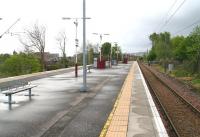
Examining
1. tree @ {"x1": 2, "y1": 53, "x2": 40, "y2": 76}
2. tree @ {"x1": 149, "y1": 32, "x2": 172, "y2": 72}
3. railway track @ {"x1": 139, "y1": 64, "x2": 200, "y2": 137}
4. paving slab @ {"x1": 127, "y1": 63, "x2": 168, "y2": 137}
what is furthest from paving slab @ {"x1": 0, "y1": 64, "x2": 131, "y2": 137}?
tree @ {"x1": 2, "y1": 53, "x2": 40, "y2": 76}

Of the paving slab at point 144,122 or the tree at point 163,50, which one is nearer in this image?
the paving slab at point 144,122

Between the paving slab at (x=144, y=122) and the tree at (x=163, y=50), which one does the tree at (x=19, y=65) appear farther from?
the paving slab at (x=144, y=122)

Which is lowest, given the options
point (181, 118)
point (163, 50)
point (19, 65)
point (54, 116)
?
point (181, 118)

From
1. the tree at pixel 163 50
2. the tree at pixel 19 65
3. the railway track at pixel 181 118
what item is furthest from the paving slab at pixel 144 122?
the tree at pixel 19 65

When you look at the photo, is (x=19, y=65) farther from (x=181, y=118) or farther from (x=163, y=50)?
(x=181, y=118)

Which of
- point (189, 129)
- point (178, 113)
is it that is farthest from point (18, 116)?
point (178, 113)

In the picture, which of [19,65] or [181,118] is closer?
[181,118]

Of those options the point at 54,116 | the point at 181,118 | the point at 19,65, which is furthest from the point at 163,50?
the point at 54,116

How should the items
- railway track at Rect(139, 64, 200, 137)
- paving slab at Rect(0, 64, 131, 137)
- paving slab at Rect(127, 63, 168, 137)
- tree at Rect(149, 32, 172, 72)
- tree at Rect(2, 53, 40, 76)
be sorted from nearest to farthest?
paving slab at Rect(127, 63, 168, 137) < paving slab at Rect(0, 64, 131, 137) < railway track at Rect(139, 64, 200, 137) < tree at Rect(2, 53, 40, 76) < tree at Rect(149, 32, 172, 72)

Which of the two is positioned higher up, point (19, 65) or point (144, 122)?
point (144, 122)

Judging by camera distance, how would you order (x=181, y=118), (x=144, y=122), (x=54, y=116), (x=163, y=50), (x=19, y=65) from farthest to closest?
(x=163, y=50), (x=19, y=65), (x=181, y=118), (x=54, y=116), (x=144, y=122)

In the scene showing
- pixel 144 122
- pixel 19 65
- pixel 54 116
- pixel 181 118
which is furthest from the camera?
pixel 19 65

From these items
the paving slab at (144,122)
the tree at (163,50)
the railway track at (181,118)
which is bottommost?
the railway track at (181,118)

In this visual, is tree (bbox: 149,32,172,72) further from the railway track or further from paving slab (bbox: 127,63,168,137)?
paving slab (bbox: 127,63,168,137)
